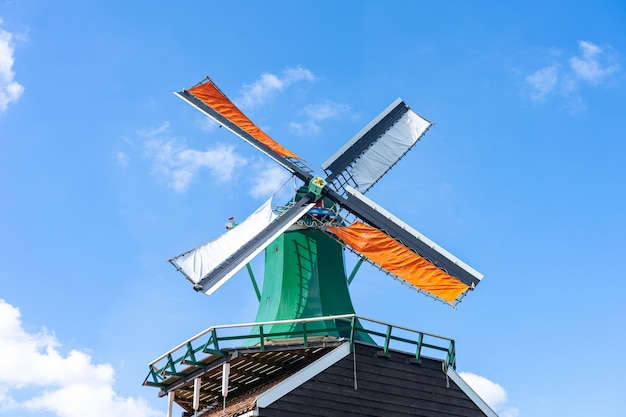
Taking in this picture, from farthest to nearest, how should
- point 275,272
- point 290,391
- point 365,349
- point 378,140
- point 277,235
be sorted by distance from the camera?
point 378,140
point 275,272
point 277,235
point 365,349
point 290,391

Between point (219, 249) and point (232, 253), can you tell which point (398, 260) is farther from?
point (219, 249)

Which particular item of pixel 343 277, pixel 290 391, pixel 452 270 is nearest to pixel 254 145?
pixel 343 277

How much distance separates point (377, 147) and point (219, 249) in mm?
7960

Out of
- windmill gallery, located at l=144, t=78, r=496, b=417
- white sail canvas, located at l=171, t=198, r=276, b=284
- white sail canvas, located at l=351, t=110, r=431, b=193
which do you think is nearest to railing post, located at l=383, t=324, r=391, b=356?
windmill gallery, located at l=144, t=78, r=496, b=417

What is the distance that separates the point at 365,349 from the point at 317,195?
635 centimetres

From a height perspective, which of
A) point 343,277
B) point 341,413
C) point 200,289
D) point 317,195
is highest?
point 317,195

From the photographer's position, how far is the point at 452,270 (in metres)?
28.3

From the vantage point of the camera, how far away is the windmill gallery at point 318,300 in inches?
961

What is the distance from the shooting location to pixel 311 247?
96.6 feet

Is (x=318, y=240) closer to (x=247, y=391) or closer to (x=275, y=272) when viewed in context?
(x=275, y=272)

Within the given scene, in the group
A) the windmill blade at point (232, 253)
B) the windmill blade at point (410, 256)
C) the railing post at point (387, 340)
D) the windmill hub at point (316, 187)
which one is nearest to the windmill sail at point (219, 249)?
the windmill blade at point (232, 253)

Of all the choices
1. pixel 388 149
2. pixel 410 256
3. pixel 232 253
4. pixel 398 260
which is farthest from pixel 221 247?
pixel 388 149

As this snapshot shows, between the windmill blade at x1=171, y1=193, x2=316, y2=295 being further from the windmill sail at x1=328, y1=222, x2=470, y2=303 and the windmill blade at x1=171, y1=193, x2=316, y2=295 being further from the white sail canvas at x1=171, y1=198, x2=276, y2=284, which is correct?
the windmill sail at x1=328, y1=222, x2=470, y2=303

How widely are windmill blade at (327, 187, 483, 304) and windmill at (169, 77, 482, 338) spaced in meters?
0.03
